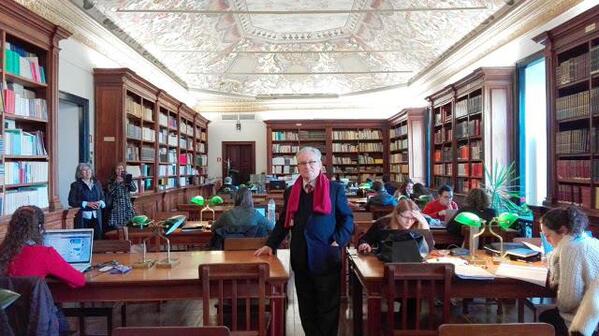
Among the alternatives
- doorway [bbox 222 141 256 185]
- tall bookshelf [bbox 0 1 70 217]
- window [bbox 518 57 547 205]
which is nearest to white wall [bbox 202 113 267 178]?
doorway [bbox 222 141 256 185]

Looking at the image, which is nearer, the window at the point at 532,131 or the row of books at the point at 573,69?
the row of books at the point at 573,69

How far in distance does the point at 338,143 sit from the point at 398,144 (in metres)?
1.80

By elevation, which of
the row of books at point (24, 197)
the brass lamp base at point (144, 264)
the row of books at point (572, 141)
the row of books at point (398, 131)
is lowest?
the brass lamp base at point (144, 264)

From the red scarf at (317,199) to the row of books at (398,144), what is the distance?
29.6 feet

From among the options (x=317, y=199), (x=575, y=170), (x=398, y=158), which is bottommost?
(x=317, y=199)

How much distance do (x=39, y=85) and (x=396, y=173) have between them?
31.0 ft

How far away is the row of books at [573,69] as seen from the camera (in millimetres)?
4562

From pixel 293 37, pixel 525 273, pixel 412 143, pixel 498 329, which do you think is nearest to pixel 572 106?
pixel 525 273

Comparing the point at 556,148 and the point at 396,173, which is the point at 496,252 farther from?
the point at 396,173

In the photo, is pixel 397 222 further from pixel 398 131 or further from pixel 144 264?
pixel 398 131

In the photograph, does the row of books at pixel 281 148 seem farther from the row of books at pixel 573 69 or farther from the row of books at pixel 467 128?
the row of books at pixel 573 69

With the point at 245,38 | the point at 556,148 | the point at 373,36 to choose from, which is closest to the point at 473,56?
the point at 373,36

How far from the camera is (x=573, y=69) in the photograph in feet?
15.5

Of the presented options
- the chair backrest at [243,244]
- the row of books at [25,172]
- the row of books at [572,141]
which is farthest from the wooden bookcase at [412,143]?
the row of books at [25,172]
